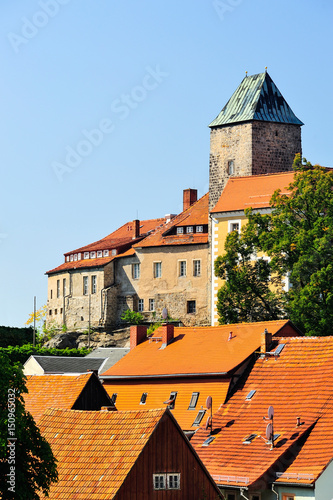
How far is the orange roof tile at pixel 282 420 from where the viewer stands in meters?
40.4

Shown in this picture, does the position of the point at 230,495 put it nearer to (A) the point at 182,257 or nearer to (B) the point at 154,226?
(A) the point at 182,257

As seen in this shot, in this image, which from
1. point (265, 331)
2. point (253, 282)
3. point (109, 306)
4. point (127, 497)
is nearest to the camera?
point (127, 497)

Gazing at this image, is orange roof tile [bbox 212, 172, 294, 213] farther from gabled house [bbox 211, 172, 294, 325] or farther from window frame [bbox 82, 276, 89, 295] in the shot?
window frame [bbox 82, 276, 89, 295]

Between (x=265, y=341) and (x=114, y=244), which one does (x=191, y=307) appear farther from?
(x=265, y=341)

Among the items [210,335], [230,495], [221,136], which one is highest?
[221,136]

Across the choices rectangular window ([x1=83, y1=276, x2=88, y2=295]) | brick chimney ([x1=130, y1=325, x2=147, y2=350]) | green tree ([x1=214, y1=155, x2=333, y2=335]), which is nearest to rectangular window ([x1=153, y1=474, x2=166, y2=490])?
brick chimney ([x1=130, y1=325, x2=147, y2=350])

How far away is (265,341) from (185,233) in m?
42.3

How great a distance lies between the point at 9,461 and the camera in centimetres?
3106

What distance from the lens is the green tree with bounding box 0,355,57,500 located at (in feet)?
102

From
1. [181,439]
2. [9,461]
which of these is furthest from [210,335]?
[9,461]

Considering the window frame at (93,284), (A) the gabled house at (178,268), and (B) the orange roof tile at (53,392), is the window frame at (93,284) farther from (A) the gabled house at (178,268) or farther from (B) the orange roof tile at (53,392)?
(B) the orange roof tile at (53,392)

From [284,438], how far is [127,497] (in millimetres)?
9137

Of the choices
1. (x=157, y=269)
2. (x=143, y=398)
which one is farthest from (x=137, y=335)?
(x=157, y=269)

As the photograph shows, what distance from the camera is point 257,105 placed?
8631 cm
